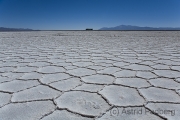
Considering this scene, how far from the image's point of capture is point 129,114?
93 centimetres

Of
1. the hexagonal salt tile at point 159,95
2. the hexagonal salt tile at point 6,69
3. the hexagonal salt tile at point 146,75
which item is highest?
the hexagonal salt tile at point 6,69

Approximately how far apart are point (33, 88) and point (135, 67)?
1.16 metres

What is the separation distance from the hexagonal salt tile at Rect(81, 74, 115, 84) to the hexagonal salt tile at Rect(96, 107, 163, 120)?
18.6 inches

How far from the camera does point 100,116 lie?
909mm

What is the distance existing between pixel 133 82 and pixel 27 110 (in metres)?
0.87

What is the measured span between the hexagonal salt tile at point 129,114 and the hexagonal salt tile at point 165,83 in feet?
1.50

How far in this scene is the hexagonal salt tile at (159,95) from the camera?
1.10 metres

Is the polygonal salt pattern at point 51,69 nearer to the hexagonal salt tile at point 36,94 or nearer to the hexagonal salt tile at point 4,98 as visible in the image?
the hexagonal salt tile at point 36,94

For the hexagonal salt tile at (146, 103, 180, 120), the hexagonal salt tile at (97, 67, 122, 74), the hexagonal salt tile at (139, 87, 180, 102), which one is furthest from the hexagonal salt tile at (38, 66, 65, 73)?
the hexagonal salt tile at (146, 103, 180, 120)

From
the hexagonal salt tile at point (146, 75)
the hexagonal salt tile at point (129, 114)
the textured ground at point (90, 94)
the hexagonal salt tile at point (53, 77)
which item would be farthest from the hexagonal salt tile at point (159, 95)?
the hexagonal salt tile at point (53, 77)

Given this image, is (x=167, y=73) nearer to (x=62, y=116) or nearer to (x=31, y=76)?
(x=62, y=116)

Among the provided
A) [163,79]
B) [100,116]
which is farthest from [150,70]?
[100,116]

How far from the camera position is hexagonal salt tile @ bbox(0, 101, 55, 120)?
921mm

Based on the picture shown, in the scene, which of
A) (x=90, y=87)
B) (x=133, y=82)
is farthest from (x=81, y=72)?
(x=133, y=82)
